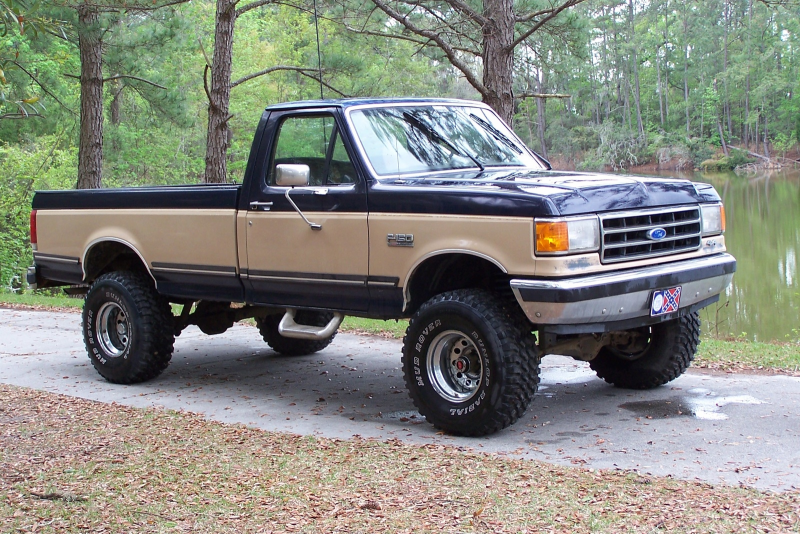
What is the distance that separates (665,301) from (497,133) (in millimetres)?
2236

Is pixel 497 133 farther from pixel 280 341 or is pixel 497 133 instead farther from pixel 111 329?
pixel 111 329

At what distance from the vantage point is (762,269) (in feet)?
76.5

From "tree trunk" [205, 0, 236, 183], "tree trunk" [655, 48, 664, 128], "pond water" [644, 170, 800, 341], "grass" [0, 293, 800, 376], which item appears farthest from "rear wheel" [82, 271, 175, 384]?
"tree trunk" [655, 48, 664, 128]

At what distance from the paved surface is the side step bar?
1.90ft

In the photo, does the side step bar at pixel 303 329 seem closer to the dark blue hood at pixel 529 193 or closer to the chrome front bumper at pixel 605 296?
the dark blue hood at pixel 529 193

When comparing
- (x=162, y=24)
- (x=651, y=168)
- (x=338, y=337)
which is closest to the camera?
(x=338, y=337)

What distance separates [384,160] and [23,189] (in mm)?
21347

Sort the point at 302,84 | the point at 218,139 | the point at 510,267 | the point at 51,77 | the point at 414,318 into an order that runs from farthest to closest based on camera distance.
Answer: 1. the point at 302,84
2. the point at 51,77
3. the point at 218,139
4. the point at 414,318
5. the point at 510,267

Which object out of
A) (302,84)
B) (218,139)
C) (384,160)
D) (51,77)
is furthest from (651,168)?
(384,160)

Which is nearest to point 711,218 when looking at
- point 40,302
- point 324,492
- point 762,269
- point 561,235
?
point 561,235

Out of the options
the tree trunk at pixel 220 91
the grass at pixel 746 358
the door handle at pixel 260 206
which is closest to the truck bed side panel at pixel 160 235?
the door handle at pixel 260 206

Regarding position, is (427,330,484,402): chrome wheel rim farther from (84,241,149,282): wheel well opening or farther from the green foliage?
the green foliage

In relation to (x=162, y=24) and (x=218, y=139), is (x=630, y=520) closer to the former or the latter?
(x=218, y=139)

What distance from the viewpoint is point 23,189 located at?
25391 millimetres
